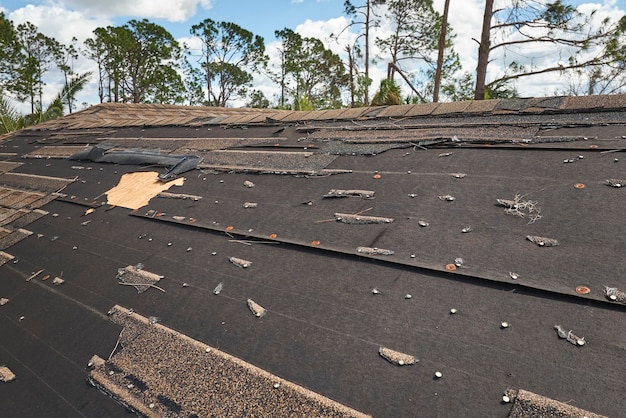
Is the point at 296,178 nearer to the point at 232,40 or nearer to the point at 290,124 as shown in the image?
the point at 290,124

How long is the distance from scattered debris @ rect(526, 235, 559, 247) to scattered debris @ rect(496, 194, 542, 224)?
13cm

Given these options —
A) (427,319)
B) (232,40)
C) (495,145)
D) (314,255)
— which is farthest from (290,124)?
(232,40)

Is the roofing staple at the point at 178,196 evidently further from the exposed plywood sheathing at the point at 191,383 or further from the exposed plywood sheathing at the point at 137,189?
the exposed plywood sheathing at the point at 191,383

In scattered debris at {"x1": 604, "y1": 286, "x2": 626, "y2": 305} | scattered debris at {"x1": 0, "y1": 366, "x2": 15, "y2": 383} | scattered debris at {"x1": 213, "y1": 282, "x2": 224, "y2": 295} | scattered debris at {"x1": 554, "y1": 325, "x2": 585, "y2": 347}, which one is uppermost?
scattered debris at {"x1": 604, "y1": 286, "x2": 626, "y2": 305}

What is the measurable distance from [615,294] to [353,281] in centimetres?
89

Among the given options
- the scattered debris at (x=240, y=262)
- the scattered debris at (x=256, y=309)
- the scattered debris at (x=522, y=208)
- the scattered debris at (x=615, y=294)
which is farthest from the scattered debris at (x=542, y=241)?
the scattered debris at (x=240, y=262)

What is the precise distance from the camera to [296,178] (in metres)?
2.72

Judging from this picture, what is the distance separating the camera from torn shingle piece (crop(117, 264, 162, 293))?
1938 mm

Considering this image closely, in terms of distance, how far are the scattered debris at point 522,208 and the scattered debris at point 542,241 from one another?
0.44 feet

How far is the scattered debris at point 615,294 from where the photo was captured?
1171 mm

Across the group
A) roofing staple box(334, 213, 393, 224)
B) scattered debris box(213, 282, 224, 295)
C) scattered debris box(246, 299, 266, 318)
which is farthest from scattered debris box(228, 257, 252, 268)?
roofing staple box(334, 213, 393, 224)

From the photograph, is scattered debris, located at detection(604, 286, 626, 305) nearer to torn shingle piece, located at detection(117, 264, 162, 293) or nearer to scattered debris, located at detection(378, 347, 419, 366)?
scattered debris, located at detection(378, 347, 419, 366)

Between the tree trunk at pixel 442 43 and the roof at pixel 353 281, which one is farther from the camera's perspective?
the tree trunk at pixel 442 43

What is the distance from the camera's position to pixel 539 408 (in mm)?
928
